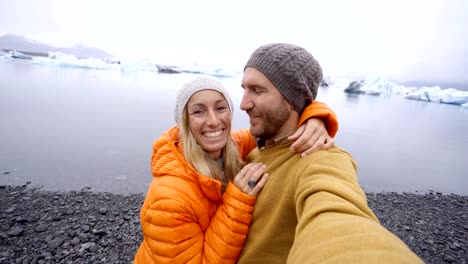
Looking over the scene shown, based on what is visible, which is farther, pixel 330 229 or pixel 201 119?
pixel 201 119

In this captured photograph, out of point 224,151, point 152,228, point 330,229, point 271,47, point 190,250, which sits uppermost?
point 271,47

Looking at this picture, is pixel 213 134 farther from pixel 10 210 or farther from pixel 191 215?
pixel 10 210

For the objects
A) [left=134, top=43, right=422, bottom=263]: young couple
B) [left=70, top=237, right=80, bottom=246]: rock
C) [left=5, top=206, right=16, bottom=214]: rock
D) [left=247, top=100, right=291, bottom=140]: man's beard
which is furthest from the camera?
[left=5, top=206, right=16, bottom=214]: rock

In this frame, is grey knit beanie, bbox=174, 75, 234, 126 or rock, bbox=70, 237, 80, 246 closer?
grey knit beanie, bbox=174, 75, 234, 126

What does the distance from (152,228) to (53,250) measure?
12.8ft

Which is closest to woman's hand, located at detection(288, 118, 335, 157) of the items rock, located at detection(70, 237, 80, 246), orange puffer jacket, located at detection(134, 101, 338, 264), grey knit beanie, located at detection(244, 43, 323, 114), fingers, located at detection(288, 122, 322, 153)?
fingers, located at detection(288, 122, 322, 153)

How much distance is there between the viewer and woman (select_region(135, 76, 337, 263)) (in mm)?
1492

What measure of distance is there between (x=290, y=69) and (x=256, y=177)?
81 centimetres

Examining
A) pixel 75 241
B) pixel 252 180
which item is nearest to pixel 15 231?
pixel 75 241

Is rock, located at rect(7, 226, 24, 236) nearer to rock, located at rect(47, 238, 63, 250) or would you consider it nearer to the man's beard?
rock, located at rect(47, 238, 63, 250)

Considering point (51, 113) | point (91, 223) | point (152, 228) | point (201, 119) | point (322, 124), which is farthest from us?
point (51, 113)

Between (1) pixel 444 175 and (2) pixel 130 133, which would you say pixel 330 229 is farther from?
(1) pixel 444 175

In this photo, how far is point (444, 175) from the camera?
34.3 feet

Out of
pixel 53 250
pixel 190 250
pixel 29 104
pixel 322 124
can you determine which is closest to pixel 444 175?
pixel 322 124
